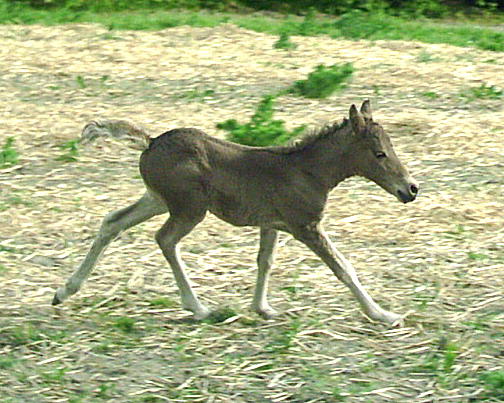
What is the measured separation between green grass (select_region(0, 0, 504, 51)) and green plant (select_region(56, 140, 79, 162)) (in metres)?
4.67

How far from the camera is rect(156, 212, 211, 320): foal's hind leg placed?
666 centimetres

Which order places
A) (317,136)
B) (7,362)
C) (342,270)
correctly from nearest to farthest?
1. (7,362)
2. (342,270)
3. (317,136)

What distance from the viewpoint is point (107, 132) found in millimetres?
6906

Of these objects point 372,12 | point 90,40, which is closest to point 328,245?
point 90,40

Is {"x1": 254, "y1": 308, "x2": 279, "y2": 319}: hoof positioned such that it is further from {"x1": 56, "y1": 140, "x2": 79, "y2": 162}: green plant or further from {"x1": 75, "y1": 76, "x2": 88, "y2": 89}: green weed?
{"x1": 75, "y1": 76, "x2": 88, "y2": 89}: green weed

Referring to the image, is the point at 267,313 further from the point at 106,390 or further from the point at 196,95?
the point at 196,95

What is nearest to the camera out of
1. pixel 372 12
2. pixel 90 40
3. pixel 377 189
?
pixel 377 189

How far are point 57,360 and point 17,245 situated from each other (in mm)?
1705

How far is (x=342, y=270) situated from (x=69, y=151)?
365 cm

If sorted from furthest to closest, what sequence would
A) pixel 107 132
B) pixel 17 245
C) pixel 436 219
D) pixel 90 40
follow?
1. pixel 90 40
2. pixel 436 219
3. pixel 17 245
4. pixel 107 132

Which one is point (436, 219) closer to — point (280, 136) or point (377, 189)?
point (377, 189)

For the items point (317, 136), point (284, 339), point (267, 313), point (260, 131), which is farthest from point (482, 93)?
point (284, 339)

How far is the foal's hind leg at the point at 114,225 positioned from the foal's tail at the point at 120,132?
0.30 m

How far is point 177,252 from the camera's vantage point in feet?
22.2
